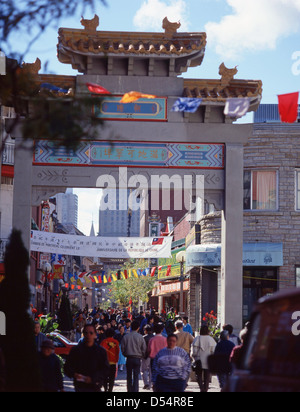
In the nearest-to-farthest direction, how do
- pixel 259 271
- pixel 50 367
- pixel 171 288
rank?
1. pixel 50 367
2. pixel 259 271
3. pixel 171 288

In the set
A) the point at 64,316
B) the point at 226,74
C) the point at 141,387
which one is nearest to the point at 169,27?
the point at 226,74

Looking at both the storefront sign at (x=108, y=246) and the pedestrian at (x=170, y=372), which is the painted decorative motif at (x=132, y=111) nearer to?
the storefront sign at (x=108, y=246)

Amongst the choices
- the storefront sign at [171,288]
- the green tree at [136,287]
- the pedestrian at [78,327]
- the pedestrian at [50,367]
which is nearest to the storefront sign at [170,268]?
the storefront sign at [171,288]

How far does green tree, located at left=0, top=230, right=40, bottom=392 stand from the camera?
987cm

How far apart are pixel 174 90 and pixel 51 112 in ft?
45.0

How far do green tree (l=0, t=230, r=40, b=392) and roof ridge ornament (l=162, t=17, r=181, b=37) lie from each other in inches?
465

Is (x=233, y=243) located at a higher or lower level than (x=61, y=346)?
higher

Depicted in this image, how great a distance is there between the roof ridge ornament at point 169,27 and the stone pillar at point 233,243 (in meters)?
3.76

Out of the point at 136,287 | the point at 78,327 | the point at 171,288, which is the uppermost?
the point at 171,288

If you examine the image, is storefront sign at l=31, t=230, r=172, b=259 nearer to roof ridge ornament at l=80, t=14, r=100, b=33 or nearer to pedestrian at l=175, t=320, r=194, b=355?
pedestrian at l=175, t=320, r=194, b=355

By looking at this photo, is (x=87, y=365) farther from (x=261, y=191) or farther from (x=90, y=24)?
(x=261, y=191)

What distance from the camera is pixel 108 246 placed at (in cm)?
2519

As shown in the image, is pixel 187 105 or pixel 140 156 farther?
pixel 140 156

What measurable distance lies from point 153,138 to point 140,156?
0.62 meters
